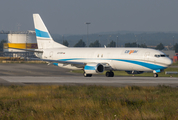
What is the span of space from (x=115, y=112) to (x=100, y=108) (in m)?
1.67

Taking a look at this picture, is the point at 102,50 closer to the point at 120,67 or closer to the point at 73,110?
the point at 120,67

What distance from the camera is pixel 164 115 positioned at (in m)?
13.4

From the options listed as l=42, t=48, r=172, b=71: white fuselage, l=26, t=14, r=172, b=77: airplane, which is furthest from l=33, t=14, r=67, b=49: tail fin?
l=42, t=48, r=172, b=71: white fuselage

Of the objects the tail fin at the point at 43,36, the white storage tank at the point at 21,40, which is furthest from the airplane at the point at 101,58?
the white storage tank at the point at 21,40

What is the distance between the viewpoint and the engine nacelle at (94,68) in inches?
1574

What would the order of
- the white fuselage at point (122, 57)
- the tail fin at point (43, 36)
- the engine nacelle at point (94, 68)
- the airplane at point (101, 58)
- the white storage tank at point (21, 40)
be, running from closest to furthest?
the white fuselage at point (122, 57), the airplane at point (101, 58), the engine nacelle at point (94, 68), the tail fin at point (43, 36), the white storage tank at point (21, 40)

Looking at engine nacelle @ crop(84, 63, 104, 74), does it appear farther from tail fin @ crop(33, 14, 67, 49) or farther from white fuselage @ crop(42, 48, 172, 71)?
tail fin @ crop(33, 14, 67, 49)

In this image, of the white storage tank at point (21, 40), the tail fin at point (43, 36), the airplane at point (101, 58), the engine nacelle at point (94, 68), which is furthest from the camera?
the white storage tank at point (21, 40)

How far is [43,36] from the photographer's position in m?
49.8

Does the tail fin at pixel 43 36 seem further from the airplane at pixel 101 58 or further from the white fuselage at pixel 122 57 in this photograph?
the white fuselage at pixel 122 57

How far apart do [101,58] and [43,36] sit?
1321cm

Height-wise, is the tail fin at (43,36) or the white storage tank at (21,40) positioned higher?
the white storage tank at (21,40)

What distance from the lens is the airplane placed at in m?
38.2

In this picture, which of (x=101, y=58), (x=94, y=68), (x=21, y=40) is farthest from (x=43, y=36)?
(x=21, y=40)
